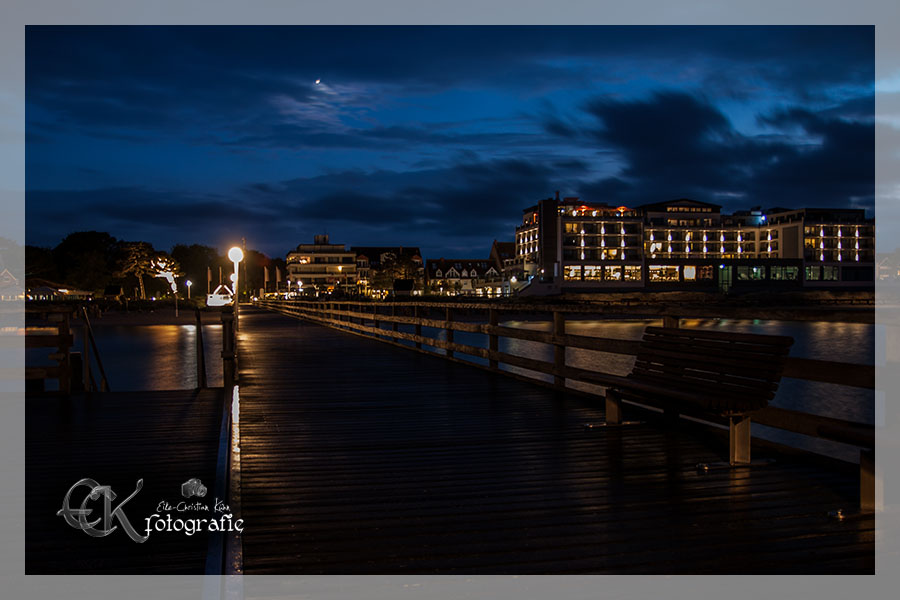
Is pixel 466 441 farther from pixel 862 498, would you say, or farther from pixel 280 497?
pixel 862 498

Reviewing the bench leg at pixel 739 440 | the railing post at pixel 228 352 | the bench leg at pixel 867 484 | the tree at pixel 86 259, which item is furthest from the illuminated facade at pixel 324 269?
the bench leg at pixel 867 484

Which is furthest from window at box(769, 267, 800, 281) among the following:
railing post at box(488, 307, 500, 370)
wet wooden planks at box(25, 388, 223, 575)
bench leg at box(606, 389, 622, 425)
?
bench leg at box(606, 389, 622, 425)

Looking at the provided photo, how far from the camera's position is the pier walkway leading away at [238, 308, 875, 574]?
345 cm

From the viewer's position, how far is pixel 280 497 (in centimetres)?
447

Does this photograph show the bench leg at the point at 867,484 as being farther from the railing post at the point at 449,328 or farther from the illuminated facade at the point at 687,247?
the illuminated facade at the point at 687,247

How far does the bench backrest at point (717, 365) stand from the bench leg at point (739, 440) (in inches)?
8.5

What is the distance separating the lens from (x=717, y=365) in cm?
527

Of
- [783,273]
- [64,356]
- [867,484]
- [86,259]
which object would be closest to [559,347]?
[867,484]

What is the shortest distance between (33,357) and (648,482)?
34.3 m

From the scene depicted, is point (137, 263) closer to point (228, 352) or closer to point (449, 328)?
point (449, 328)

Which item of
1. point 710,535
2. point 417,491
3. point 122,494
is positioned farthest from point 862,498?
point 122,494

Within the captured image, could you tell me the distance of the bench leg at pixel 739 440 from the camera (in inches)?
198

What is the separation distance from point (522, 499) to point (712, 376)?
189cm

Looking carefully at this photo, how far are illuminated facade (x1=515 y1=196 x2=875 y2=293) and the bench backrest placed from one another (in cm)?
11430
